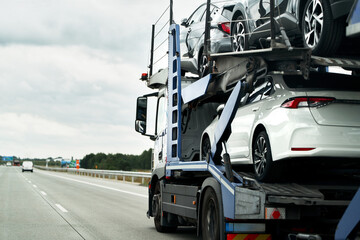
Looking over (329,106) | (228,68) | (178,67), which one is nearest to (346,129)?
(329,106)

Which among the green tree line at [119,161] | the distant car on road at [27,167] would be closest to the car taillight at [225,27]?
the green tree line at [119,161]

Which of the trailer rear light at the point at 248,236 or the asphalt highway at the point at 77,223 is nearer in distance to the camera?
the trailer rear light at the point at 248,236

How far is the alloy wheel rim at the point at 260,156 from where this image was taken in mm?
5973

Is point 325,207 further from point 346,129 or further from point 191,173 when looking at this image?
point 191,173

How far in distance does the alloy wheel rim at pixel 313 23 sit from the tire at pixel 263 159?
3.82 feet

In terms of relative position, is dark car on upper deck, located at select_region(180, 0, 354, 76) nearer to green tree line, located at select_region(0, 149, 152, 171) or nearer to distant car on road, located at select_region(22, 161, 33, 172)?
green tree line, located at select_region(0, 149, 152, 171)

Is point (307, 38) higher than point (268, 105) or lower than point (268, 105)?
higher

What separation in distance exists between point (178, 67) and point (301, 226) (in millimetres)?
3557

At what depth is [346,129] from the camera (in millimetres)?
5258

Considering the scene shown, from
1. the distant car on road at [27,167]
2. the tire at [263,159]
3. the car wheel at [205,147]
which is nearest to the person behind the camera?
the tire at [263,159]

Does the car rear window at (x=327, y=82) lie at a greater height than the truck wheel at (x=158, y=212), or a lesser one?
greater

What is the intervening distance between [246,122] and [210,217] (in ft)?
4.12

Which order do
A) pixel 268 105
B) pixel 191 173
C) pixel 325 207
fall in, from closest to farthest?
pixel 325 207 → pixel 268 105 → pixel 191 173

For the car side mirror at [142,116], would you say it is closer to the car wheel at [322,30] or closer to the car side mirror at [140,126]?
the car side mirror at [140,126]
